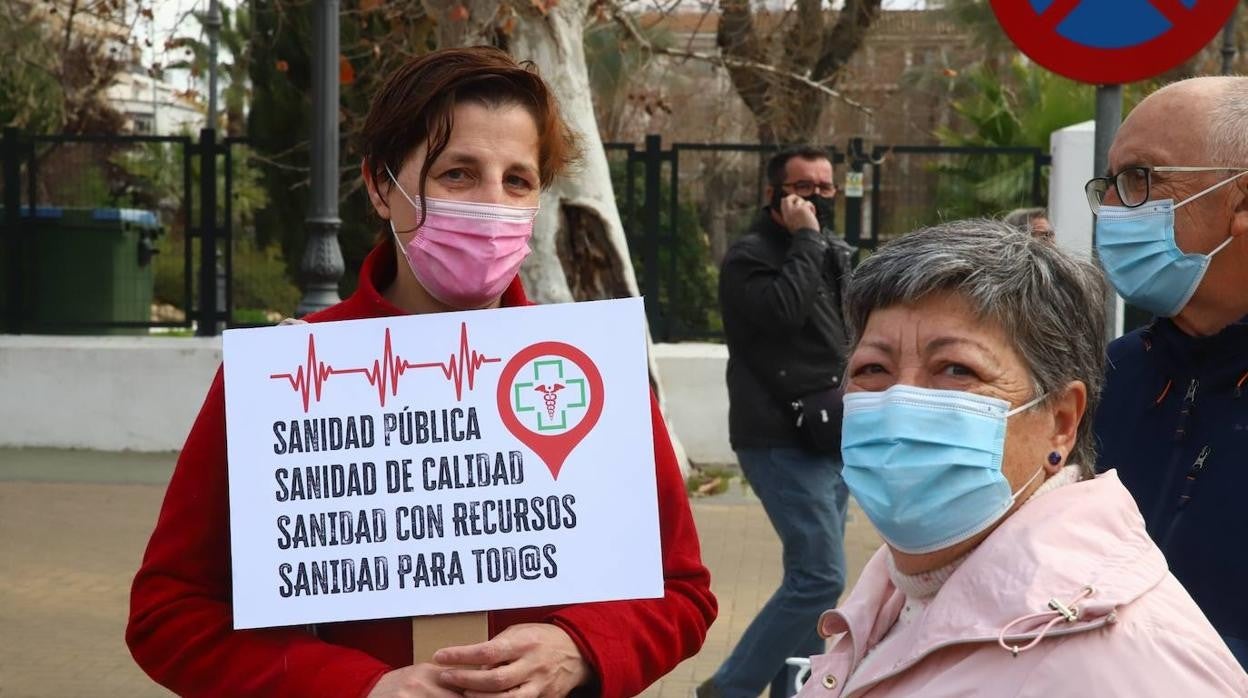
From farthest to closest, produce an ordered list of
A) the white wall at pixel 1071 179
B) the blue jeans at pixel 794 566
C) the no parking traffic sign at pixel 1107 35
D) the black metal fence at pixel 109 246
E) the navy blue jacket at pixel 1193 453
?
the black metal fence at pixel 109 246 < the white wall at pixel 1071 179 < the blue jeans at pixel 794 566 < the no parking traffic sign at pixel 1107 35 < the navy blue jacket at pixel 1193 453

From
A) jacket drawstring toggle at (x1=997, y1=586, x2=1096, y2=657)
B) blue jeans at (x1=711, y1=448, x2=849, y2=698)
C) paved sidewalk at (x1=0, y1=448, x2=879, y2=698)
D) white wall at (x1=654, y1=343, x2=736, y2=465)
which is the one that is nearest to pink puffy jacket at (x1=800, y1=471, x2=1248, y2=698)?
jacket drawstring toggle at (x1=997, y1=586, x2=1096, y2=657)

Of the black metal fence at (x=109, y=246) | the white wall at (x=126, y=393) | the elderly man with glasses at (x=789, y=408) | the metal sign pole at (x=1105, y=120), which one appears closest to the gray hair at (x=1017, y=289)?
the metal sign pole at (x=1105, y=120)

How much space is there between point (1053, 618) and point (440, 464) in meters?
0.98

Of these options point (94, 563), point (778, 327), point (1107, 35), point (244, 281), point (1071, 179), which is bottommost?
point (94, 563)

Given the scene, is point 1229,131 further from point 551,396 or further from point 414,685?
point 414,685

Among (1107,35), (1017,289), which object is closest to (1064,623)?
(1017,289)

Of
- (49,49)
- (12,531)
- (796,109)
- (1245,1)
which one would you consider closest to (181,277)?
(12,531)

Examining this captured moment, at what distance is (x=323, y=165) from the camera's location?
952 centimetres

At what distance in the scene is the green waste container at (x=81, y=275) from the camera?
12359 millimetres

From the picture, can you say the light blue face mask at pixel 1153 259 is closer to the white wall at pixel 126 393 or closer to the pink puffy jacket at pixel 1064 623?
the pink puffy jacket at pixel 1064 623

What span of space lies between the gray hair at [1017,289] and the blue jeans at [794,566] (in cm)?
320

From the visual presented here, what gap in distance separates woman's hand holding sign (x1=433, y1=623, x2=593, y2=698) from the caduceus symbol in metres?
0.33

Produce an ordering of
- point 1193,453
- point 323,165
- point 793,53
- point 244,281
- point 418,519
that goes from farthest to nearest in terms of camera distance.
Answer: point 793,53 → point 244,281 → point 323,165 → point 1193,453 → point 418,519

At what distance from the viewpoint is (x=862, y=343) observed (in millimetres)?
2248
